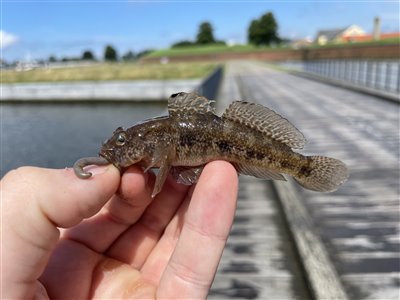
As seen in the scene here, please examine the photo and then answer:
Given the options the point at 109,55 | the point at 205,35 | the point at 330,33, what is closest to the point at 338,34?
the point at 330,33

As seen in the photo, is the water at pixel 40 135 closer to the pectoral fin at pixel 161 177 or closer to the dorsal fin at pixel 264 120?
the pectoral fin at pixel 161 177

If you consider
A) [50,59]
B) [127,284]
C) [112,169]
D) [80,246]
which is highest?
[50,59]

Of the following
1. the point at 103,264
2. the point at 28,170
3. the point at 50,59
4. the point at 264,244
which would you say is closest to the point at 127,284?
the point at 103,264

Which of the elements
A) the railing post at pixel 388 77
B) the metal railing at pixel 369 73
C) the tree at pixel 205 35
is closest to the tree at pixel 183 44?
the tree at pixel 205 35

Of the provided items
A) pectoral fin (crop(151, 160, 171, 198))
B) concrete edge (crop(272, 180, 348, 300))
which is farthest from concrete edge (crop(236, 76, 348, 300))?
pectoral fin (crop(151, 160, 171, 198))

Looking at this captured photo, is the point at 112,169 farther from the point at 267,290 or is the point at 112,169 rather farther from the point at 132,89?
the point at 132,89

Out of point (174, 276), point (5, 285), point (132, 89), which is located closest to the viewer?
point (5, 285)

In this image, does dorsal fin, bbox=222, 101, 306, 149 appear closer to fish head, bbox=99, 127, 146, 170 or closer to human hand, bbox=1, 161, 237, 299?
human hand, bbox=1, 161, 237, 299

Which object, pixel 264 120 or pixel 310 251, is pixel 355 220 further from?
pixel 264 120
